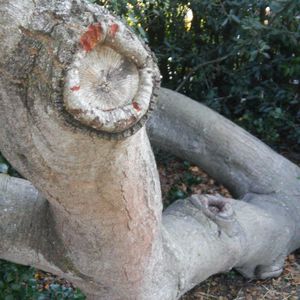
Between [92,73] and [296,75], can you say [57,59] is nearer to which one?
[92,73]

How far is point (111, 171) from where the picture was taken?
1.55m

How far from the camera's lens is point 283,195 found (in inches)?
115

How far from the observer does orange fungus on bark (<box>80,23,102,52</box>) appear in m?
1.26

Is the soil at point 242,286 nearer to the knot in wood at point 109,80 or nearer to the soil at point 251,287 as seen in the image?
the soil at point 251,287

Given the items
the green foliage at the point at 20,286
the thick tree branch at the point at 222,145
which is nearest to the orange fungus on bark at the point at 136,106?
the green foliage at the point at 20,286

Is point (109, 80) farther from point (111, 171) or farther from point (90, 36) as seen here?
point (111, 171)

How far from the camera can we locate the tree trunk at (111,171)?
128 cm

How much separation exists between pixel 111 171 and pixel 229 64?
2.42 m

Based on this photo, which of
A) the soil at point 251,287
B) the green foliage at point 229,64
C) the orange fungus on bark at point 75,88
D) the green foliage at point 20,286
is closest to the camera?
the orange fungus on bark at point 75,88

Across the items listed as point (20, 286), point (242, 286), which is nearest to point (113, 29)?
point (20, 286)

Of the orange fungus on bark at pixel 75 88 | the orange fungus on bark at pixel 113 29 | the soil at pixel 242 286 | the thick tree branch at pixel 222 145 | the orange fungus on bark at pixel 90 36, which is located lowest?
the soil at pixel 242 286

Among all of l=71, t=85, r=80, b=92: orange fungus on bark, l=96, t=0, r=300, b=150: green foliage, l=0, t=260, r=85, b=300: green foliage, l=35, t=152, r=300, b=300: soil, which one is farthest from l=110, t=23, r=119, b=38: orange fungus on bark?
l=96, t=0, r=300, b=150: green foliage

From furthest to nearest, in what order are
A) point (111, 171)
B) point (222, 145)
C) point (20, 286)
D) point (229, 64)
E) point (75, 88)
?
point (229, 64) < point (222, 145) < point (20, 286) < point (111, 171) < point (75, 88)

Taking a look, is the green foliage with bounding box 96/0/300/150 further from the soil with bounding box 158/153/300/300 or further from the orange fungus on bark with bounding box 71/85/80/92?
the orange fungus on bark with bounding box 71/85/80/92
